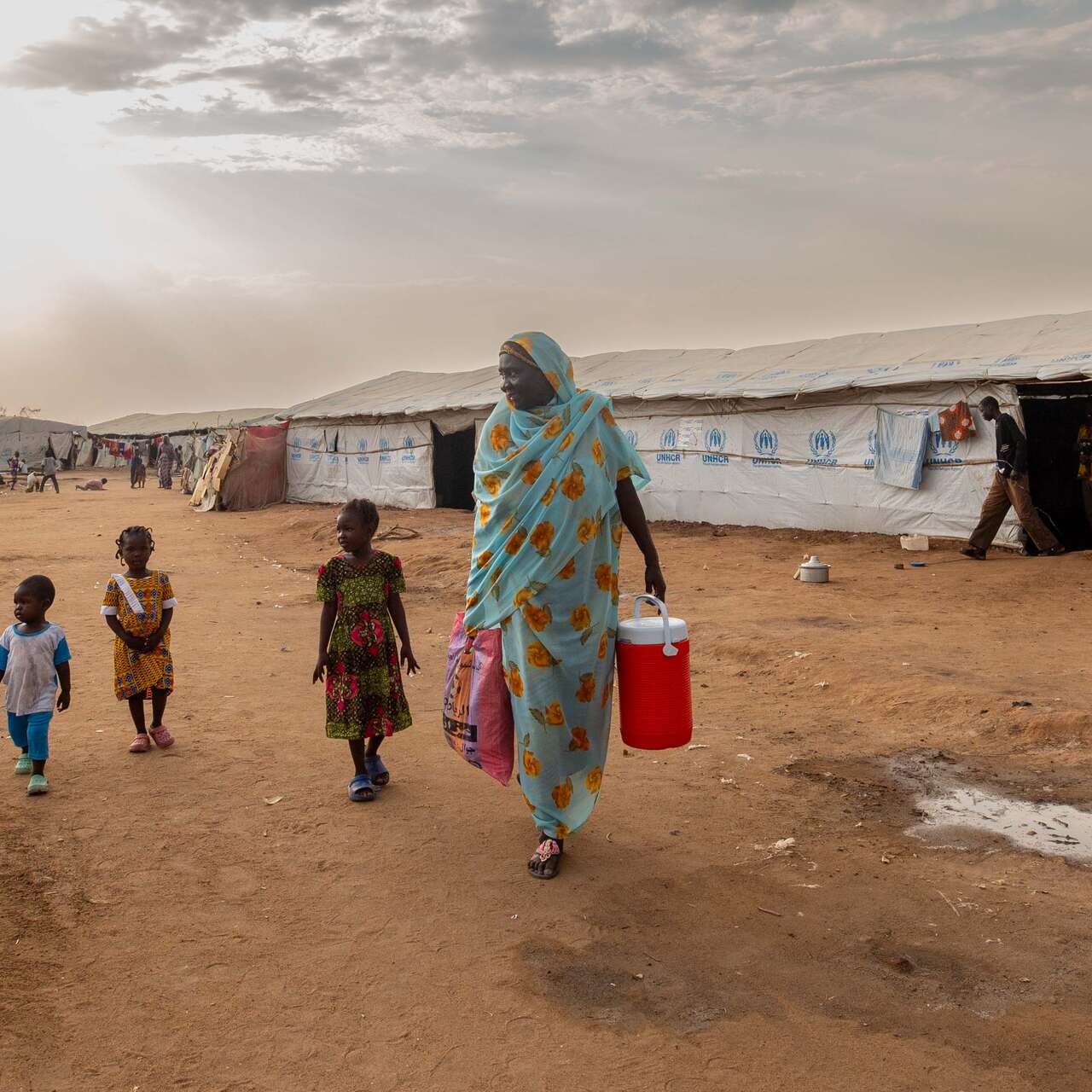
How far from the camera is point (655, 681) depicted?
3443 millimetres

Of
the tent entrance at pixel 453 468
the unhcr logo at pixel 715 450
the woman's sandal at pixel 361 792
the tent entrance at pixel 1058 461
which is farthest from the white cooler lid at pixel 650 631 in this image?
the tent entrance at pixel 453 468

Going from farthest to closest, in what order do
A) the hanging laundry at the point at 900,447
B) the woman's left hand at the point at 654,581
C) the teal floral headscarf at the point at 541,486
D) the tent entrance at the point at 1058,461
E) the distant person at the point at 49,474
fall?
the distant person at the point at 49,474, the tent entrance at the point at 1058,461, the hanging laundry at the point at 900,447, the woman's left hand at the point at 654,581, the teal floral headscarf at the point at 541,486

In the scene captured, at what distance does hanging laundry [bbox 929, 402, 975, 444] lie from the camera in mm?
11953

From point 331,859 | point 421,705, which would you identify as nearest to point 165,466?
point 421,705

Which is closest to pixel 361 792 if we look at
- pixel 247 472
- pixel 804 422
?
pixel 804 422

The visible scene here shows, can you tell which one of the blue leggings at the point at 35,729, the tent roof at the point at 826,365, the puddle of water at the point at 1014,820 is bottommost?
the puddle of water at the point at 1014,820

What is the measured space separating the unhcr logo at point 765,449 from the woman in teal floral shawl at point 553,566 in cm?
→ 1140

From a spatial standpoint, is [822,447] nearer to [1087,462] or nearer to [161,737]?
[1087,462]

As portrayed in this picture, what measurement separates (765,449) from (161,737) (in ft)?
36.8

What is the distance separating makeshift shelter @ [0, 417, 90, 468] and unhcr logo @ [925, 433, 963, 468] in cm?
4117

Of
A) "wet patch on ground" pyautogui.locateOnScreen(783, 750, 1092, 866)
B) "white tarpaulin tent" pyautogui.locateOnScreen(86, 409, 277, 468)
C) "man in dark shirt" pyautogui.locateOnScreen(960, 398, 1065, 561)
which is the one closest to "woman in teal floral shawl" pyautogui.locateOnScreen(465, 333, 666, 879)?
"wet patch on ground" pyautogui.locateOnScreen(783, 750, 1092, 866)

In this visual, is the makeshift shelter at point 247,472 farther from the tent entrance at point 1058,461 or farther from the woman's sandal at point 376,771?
the woman's sandal at point 376,771

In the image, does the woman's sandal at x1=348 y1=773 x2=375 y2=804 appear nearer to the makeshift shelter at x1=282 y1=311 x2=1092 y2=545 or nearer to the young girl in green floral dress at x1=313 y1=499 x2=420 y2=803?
the young girl in green floral dress at x1=313 y1=499 x2=420 y2=803

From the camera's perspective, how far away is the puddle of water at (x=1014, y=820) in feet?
12.0
